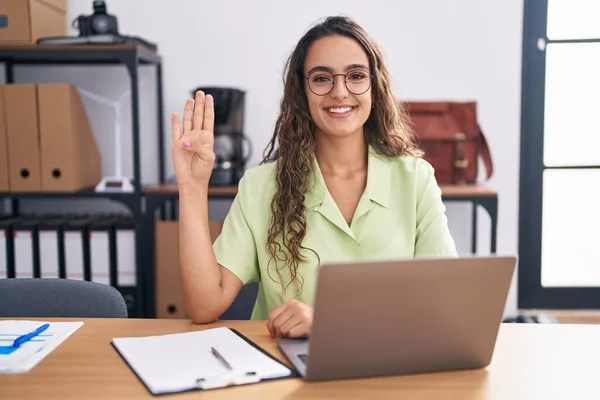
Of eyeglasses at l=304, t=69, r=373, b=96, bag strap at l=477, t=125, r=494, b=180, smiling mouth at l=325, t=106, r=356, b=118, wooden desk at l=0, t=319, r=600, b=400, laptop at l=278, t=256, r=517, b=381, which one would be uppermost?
eyeglasses at l=304, t=69, r=373, b=96

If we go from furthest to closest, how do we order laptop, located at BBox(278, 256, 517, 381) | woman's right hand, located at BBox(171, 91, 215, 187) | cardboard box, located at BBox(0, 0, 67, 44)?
cardboard box, located at BBox(0, 0, 67, 44) → woman's right hand, located at BBox(171, 91, 215, 187) → laptop, located at BBox(278, 256, 517, 381)

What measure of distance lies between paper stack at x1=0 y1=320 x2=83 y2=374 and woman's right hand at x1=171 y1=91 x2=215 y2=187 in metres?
0.36

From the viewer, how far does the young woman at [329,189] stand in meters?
1.53

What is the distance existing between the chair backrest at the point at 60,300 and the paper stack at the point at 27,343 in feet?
0.42

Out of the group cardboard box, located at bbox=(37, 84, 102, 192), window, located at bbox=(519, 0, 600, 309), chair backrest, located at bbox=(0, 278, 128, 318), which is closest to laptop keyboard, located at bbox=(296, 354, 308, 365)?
chair backrest, located at bbox=(0, 278, 128, 318)

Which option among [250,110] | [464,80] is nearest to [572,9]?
[464,80]

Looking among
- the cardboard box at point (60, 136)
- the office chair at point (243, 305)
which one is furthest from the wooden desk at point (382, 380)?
the cardboard box at point (60, 136)

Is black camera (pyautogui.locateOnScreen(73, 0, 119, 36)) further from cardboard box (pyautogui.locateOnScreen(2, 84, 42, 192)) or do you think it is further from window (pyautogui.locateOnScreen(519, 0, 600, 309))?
window (pyautogui.locateOnScreen(519, 0, 600, 309))

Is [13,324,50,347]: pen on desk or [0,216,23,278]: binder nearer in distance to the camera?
[13,324,50,347]: pen on desk

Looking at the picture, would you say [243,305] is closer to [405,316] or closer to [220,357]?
[220,357]

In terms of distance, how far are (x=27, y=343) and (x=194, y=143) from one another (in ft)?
1.62

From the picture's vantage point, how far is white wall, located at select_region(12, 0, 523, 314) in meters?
2.93

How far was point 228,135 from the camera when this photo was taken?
8.90 feet

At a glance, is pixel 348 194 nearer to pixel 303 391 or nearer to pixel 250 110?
pixel 303 391
